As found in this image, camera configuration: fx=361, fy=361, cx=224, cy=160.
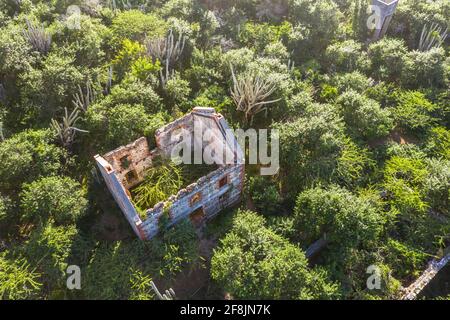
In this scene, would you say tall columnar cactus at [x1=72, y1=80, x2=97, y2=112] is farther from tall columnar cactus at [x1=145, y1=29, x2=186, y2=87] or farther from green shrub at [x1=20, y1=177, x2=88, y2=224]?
green shrub at [x1=20, y1=177, x2=88, y2=224]

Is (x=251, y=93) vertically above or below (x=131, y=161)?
above

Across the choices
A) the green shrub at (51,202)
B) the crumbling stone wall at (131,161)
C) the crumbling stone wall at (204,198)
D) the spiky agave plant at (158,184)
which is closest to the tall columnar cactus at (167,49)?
the crumbling stone wall at (131,161)

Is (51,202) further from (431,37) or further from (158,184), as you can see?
(431,37)

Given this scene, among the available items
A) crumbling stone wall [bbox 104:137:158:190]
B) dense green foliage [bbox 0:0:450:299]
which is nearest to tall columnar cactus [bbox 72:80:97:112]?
dense green foliage [bbox 0:0:450:299]

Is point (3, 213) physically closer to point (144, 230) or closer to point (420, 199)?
point (144, 230)

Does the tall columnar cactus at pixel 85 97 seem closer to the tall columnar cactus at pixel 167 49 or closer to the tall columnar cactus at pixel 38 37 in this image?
the tall columnar cactus at pixel 38 37

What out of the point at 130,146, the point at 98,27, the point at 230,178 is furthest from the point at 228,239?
the point at 98,27

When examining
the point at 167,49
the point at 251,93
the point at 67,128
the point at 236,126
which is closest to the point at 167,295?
the point at 236,126
